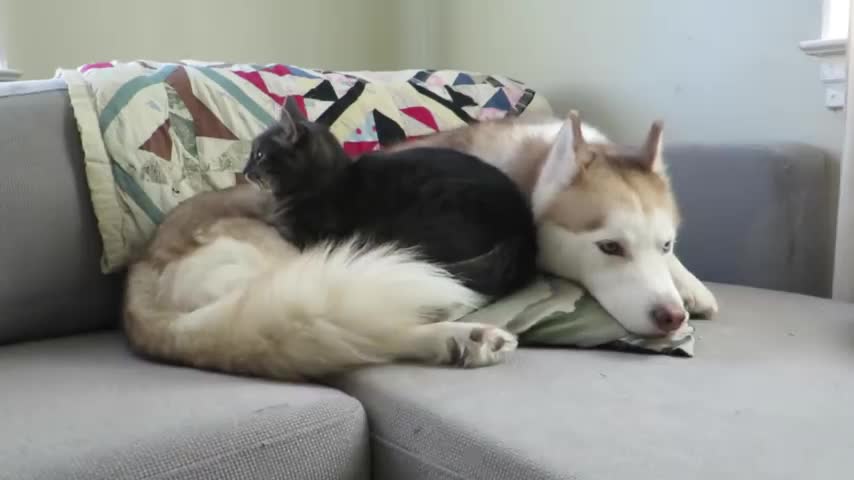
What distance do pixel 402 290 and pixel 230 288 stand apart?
0.95 ft

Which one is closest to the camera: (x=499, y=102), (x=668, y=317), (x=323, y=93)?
(x=668, y=317)

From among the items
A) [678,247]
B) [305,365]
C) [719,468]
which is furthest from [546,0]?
[719,468]

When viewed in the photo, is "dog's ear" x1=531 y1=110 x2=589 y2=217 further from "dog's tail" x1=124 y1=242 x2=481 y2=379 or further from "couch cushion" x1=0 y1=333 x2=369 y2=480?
"couch cushion" x1=0 y1=333 x2=369 y2=480

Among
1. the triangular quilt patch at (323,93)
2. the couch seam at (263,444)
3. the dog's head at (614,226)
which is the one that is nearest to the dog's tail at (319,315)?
the couch seam at (263,444)

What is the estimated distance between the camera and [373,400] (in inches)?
42.6

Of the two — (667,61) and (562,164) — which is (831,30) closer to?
(667,61)

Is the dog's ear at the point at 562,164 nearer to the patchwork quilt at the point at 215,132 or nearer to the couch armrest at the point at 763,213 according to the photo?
the patchwork quilt at the point at 215,132

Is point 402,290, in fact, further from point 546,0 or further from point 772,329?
point 546,0

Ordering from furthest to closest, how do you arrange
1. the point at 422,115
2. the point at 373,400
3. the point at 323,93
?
the point at 422,115 < the point at 323,93 < the point at 373,400

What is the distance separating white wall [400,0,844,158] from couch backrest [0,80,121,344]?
1.36 meters

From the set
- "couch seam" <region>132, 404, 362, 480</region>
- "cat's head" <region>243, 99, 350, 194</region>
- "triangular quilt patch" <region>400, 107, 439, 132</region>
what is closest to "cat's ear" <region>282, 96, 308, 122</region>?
"cat's head" <region>243, 99, 350, 194</region>

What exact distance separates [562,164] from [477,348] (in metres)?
0.42

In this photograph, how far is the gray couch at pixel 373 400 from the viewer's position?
864 millimetres

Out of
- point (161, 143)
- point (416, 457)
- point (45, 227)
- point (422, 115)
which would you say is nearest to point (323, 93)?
point (422, 115)
